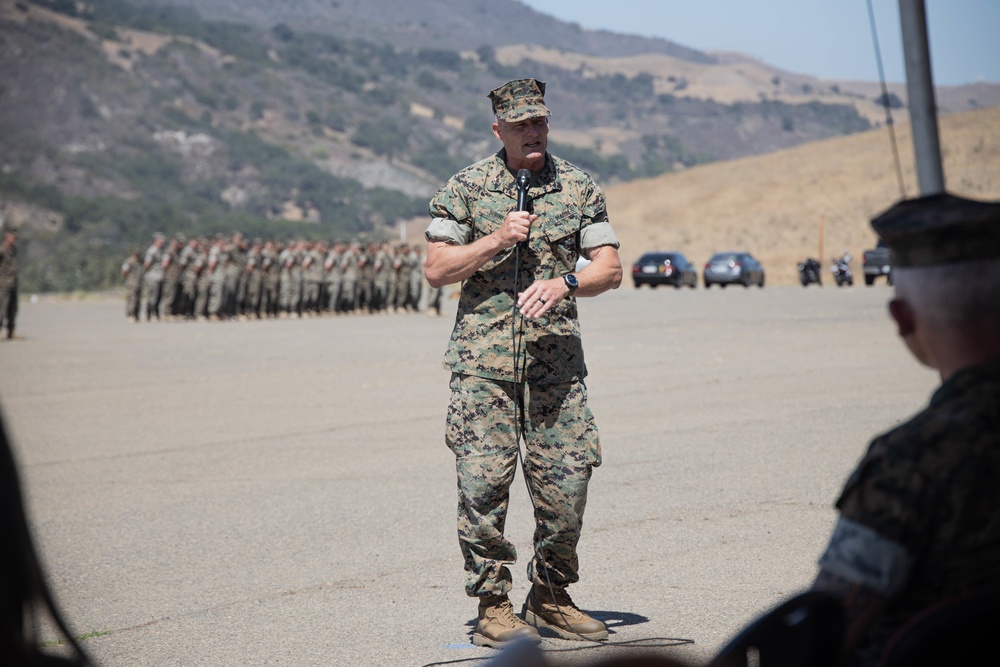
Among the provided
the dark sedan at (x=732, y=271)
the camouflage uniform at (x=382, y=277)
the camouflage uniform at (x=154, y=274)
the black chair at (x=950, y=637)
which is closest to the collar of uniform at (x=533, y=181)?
the black chair at (x=950, y=637)

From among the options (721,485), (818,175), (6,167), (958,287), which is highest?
(6,167)

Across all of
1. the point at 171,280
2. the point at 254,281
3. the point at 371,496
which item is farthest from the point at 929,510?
the point at 254,281

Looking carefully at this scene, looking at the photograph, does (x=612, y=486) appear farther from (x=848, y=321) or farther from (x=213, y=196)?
(x=213, y=196)

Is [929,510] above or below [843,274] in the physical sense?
above

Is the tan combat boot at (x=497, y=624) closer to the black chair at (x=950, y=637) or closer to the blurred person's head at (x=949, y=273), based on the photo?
the blurred person's head at (x=949, y=273)

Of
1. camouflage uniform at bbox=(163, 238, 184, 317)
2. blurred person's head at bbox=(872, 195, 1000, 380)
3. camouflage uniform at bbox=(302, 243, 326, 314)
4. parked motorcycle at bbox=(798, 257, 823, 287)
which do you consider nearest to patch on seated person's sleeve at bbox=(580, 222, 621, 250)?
blurred person's head at bbox=(872, 195, 1000, 380)

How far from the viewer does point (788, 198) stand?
304 feet

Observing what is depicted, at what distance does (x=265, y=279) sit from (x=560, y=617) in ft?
113

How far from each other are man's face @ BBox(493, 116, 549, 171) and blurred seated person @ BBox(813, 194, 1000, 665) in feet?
8.79

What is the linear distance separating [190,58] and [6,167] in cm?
7248

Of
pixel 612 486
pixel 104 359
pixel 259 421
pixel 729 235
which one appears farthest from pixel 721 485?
pixel 729 235

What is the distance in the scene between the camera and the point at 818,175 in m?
95.9

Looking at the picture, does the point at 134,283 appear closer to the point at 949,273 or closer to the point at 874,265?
the point at 874,265

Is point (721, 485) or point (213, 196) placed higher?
point (213, 196)
